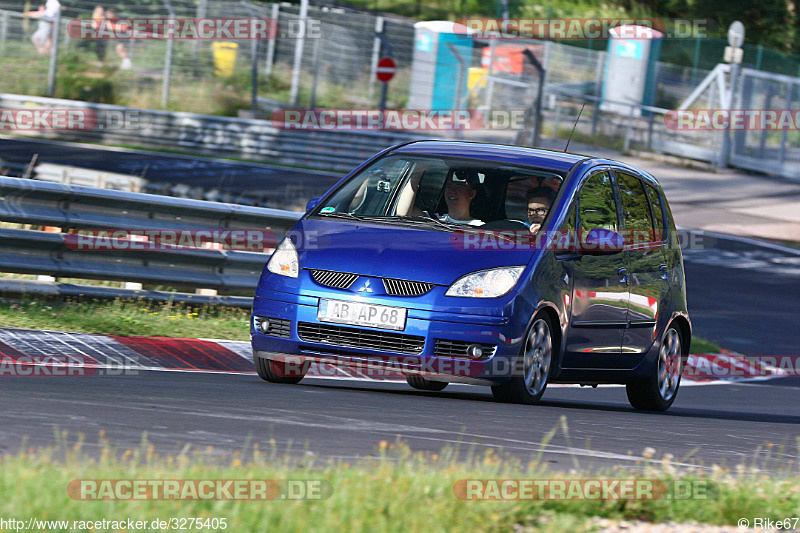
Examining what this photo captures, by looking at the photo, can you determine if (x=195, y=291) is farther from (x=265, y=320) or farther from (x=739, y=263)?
(x=739, y=263)

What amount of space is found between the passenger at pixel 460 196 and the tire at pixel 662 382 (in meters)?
2.06

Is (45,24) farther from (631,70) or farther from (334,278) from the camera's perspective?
(334,278)

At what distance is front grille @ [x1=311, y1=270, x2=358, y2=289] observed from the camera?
8.01 metres

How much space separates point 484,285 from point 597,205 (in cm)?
160

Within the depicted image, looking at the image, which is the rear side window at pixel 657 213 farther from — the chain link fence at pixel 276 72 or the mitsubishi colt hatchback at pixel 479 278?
the chain link fence at pixel 276 72

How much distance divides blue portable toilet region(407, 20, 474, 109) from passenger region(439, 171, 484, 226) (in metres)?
23.8

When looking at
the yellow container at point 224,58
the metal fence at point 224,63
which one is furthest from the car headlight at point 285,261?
the yellow container at point 224,58

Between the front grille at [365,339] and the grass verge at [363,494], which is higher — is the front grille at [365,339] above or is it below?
below

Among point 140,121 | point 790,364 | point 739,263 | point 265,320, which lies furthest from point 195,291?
point 140,121

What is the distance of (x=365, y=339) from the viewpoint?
7984 mm

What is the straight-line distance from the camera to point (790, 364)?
15.1 m

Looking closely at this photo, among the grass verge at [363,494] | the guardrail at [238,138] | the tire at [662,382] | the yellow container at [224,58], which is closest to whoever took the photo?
the grass verge at [363,494]

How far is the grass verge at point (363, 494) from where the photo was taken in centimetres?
407

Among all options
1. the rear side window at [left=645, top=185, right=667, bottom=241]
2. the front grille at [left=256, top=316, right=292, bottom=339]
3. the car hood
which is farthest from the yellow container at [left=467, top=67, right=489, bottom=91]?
the front grille at [left=256, top=316, right=292, bottom=339]
